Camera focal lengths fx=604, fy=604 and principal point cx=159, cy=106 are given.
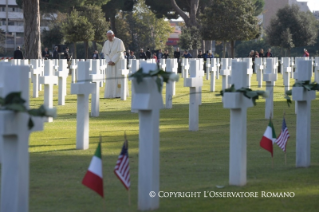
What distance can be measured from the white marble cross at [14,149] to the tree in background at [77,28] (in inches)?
1687

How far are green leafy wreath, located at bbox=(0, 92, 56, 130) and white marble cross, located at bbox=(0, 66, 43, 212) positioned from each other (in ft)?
0.17

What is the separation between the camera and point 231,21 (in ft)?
157

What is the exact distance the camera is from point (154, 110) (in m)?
5.61

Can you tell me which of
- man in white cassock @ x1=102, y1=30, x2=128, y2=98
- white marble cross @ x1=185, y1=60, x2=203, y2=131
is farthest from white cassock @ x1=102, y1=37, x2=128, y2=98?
white marble cross @ x1=185, y1=60, x2=203, y2=131

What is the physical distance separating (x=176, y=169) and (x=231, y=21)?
41.1m

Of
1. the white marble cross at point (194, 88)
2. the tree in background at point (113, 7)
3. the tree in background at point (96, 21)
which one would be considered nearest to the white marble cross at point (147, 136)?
the white marble cross at point (194, 88)

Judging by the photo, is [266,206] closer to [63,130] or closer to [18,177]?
[18,177]

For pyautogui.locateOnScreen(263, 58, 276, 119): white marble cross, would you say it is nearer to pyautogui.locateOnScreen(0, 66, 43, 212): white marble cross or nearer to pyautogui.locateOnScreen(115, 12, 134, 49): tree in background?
pyautogui.locateOnScreen(0, 66, 43, 212): white marble cross

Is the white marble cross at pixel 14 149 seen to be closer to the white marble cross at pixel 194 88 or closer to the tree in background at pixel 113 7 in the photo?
the white marble cross at pixel 194 88

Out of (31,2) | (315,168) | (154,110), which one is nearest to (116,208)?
(154,110)

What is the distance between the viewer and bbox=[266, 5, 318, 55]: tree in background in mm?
61750

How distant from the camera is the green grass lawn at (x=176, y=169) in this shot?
604 centimetres

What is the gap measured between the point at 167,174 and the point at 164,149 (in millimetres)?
2077

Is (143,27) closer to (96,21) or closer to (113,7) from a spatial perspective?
(113,7)
